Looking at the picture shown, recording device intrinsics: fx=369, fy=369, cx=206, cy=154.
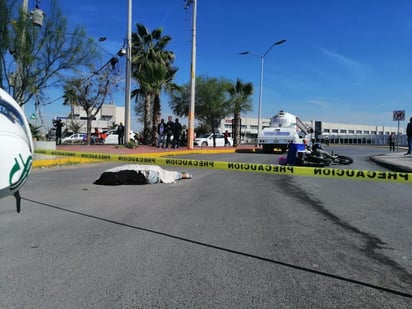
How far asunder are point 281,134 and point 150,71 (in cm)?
968

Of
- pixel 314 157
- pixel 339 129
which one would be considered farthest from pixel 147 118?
pixel 339 129

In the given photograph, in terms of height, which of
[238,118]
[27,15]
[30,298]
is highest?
[27,15]

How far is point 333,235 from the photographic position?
4957 mm

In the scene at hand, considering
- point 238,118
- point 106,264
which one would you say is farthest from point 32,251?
point 238,118

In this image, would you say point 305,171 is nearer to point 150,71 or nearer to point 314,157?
point 314,157

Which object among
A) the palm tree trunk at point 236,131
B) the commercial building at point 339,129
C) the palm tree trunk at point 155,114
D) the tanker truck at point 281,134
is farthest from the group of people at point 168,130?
the commercial building at point 339,129

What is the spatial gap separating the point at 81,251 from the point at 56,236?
2.51 ft

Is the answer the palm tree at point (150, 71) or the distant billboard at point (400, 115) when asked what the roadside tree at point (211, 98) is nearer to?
the palm tree at point (150, 71)

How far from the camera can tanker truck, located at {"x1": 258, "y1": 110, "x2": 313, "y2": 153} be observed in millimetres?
23047

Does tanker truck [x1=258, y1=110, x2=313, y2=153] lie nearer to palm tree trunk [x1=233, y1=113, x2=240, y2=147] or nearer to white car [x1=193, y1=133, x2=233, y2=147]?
white car [x1=193, y1=133, x2=233, y2=147]

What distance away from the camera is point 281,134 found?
2312 centimetres

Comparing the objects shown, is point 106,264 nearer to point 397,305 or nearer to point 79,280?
point 79,280

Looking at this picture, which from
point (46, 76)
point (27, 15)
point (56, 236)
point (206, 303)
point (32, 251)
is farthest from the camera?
point (46, 76)

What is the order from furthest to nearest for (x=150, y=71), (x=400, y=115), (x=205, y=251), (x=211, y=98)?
(x=211, y=98) < (x=150, y=71) < (x=400, y=115) < (x=205, y=251)
